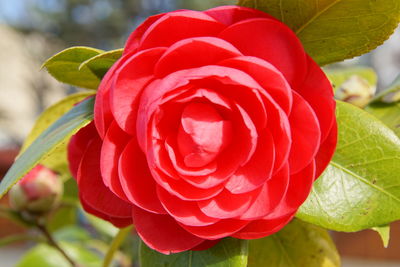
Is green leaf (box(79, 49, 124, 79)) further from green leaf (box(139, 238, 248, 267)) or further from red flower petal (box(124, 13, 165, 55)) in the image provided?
green leaf (box(139, 238, 248, 267))

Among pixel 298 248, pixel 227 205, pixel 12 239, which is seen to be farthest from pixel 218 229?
pixel 12 239

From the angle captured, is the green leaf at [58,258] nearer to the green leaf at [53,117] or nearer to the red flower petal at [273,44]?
the green leaf at [53,117]

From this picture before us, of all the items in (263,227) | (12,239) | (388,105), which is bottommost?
(12,239)

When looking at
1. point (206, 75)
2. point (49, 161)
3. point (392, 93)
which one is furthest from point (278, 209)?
point (49, 161)

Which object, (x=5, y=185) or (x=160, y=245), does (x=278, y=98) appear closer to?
(x=160, y=245)

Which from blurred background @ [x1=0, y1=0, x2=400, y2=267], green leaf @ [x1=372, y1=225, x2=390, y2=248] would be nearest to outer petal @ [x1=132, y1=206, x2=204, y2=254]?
green leaf @ [x1=372, y1=225, x2=390, y2=248]

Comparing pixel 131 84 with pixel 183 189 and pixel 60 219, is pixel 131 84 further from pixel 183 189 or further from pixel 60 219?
pixel 60 219
